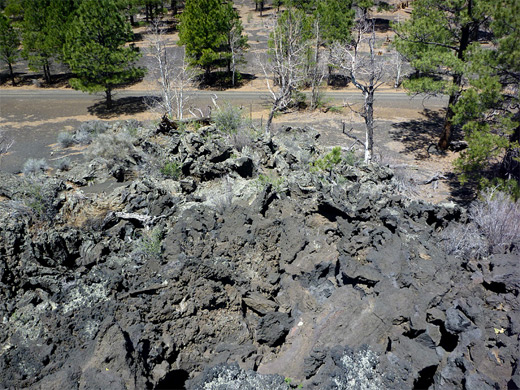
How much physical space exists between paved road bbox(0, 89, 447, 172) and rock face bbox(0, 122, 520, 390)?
49.9 feet

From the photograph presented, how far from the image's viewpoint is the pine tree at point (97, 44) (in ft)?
74.1

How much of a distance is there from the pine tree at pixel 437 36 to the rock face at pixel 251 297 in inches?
353

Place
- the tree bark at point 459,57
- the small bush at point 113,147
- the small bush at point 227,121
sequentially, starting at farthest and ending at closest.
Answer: the small bush at point 227,121, the tree bark at point 459,57, the small bush at point 113,147

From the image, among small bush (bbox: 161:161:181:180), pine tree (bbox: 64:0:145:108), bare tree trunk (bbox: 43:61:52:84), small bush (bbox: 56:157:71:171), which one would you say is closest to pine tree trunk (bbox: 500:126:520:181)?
small bush (bbox: 161:161:181:180)

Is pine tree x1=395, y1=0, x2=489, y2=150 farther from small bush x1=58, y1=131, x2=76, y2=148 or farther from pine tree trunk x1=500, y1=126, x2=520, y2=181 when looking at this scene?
small bush x1=58, y1=131, x2=76, y2=148

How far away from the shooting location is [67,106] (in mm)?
28297

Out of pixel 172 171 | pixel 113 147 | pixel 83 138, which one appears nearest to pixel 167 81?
pixel 83 138

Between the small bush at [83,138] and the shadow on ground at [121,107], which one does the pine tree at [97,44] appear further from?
the small bush at [83,138]

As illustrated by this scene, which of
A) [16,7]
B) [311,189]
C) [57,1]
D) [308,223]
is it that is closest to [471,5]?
[311,189]

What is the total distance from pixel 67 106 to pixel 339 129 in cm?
2048

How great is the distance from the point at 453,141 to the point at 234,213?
15.2 metres

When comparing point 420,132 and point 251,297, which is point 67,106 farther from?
point 251,297

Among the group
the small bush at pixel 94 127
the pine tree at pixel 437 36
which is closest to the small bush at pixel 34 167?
the small bush at pixel 94 127

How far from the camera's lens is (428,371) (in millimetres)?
5047
